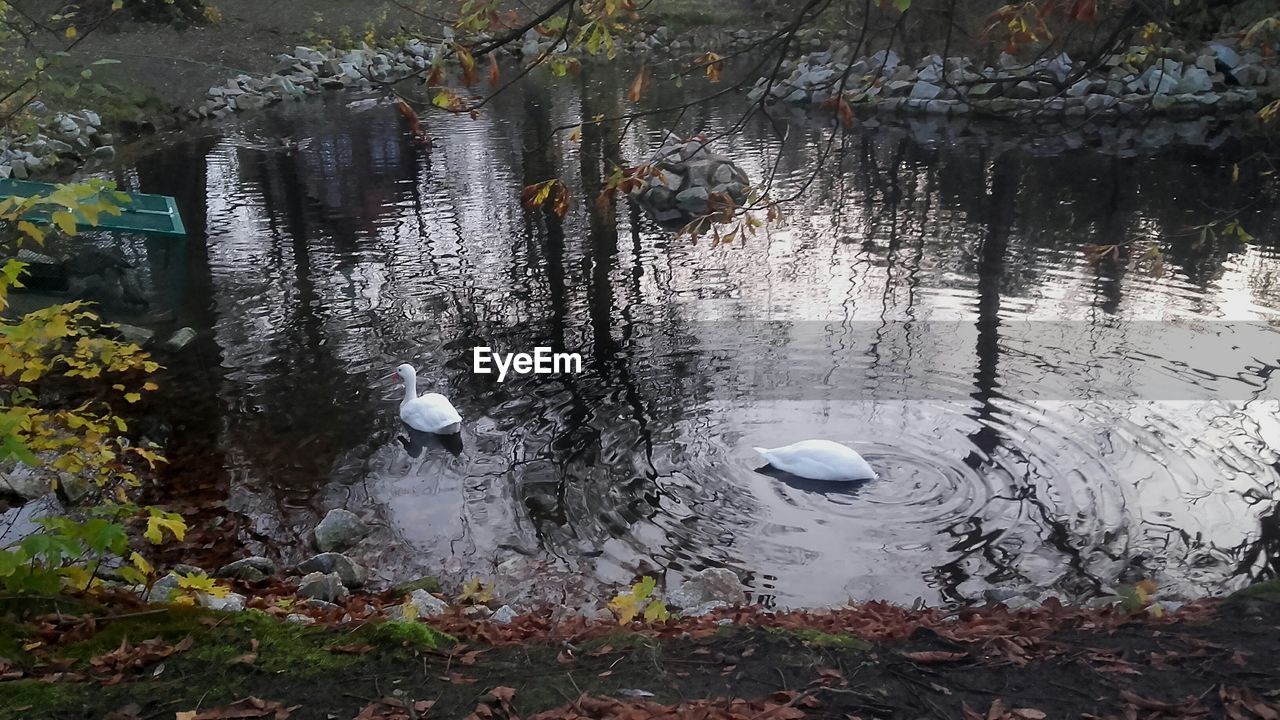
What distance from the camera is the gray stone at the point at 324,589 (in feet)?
18.6

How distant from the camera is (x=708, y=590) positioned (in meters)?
5.72

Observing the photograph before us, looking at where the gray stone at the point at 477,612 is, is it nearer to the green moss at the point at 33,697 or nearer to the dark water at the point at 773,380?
the dark water at the point at 773,380

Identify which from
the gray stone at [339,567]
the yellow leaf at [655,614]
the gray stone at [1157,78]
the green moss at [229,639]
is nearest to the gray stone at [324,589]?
the gray stone at [339,567]

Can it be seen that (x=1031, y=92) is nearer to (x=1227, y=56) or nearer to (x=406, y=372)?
(x=1227, y=56)

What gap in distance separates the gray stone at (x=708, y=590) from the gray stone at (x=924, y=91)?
18.8m

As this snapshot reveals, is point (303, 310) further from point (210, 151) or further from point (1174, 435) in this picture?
point (210, 151)

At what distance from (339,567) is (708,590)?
2.22m

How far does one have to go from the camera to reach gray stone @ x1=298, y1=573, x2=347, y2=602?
5664mm

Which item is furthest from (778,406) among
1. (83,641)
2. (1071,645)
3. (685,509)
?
(83,641)

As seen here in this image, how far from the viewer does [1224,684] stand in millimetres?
3439

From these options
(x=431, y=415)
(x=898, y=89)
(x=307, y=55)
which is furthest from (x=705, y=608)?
(x=307, y=55)

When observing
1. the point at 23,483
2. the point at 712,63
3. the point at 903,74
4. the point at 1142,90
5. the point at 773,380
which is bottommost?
the point at 23,483

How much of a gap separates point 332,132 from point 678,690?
67.0 feet

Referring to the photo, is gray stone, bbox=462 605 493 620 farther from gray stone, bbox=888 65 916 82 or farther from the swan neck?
gray stone, bbox=888 65 916 82
